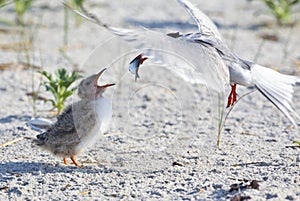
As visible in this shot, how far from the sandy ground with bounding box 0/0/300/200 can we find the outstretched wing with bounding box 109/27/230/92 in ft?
1.56

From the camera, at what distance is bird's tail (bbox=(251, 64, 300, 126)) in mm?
3664

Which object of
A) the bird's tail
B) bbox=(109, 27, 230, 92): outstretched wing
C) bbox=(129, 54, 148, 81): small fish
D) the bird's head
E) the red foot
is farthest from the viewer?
the red foot

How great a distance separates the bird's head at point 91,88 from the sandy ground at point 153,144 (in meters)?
0.10

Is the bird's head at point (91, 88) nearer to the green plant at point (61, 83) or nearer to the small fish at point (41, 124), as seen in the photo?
the small fish at point (41, 124)

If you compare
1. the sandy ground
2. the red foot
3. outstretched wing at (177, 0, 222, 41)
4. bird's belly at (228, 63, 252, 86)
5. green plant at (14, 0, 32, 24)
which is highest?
green plant at (14, 0, 32, 24)

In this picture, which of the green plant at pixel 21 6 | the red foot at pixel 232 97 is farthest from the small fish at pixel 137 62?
the green plant at pixel 21 6

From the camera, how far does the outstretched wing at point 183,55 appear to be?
312 centimetres

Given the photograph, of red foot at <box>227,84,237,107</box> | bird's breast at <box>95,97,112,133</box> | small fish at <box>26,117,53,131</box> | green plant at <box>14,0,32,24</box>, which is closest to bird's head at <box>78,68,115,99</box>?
bird's breast at <box>95,97,112,133</box>

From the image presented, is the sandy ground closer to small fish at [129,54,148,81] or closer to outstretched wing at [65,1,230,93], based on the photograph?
small fish at [129,54,148,81]

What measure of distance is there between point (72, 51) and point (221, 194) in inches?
143

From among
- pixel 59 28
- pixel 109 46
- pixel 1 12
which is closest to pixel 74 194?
pixel 109 46

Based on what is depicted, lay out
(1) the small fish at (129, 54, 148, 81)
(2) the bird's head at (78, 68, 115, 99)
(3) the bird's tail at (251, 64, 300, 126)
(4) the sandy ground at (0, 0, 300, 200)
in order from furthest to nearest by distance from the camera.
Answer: (2) the bird's head at (78, 68, 115, 99) → (3) the bird's tail at (251, 64, 300, 126) → (1) the small fish at (129, 54, 148, 81) → (4) the sandy ground at (0, 0, 300, 200)

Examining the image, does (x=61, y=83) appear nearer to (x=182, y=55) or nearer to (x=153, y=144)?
(x=153, y=144)

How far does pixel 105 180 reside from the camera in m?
3.45
